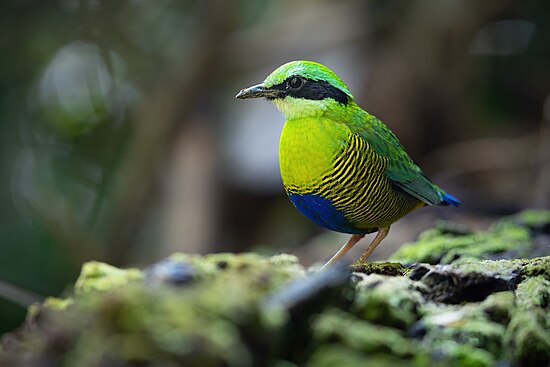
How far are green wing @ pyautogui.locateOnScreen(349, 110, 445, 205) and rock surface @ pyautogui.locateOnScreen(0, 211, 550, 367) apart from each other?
42.9 inches

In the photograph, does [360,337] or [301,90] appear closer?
[360,337]

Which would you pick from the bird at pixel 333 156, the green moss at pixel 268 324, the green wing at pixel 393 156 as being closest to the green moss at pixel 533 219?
the green wing at pixel 393 156

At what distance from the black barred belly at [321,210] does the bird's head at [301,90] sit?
418mm

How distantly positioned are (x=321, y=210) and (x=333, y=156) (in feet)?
0.89

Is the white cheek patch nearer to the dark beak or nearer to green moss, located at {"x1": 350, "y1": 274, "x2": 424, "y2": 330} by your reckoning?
the dark beak

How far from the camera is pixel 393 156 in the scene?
3969 mm

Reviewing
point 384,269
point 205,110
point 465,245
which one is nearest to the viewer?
point 384,269

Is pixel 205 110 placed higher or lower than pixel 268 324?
lower

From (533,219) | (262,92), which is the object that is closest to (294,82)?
(262,92)

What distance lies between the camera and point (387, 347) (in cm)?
213

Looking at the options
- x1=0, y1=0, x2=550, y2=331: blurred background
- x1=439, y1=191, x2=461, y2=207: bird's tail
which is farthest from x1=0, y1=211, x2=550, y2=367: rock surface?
x1=0, y1=0, x2=550, y2=331: blurred background

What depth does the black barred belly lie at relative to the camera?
12.1 ft

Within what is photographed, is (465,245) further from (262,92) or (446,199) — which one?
(262,92)

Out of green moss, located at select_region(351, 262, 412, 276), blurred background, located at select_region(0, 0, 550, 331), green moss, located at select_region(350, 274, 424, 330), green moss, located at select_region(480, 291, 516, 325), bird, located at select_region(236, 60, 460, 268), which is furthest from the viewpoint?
blurred background, located at select_region(0, 0, 550, 331)
